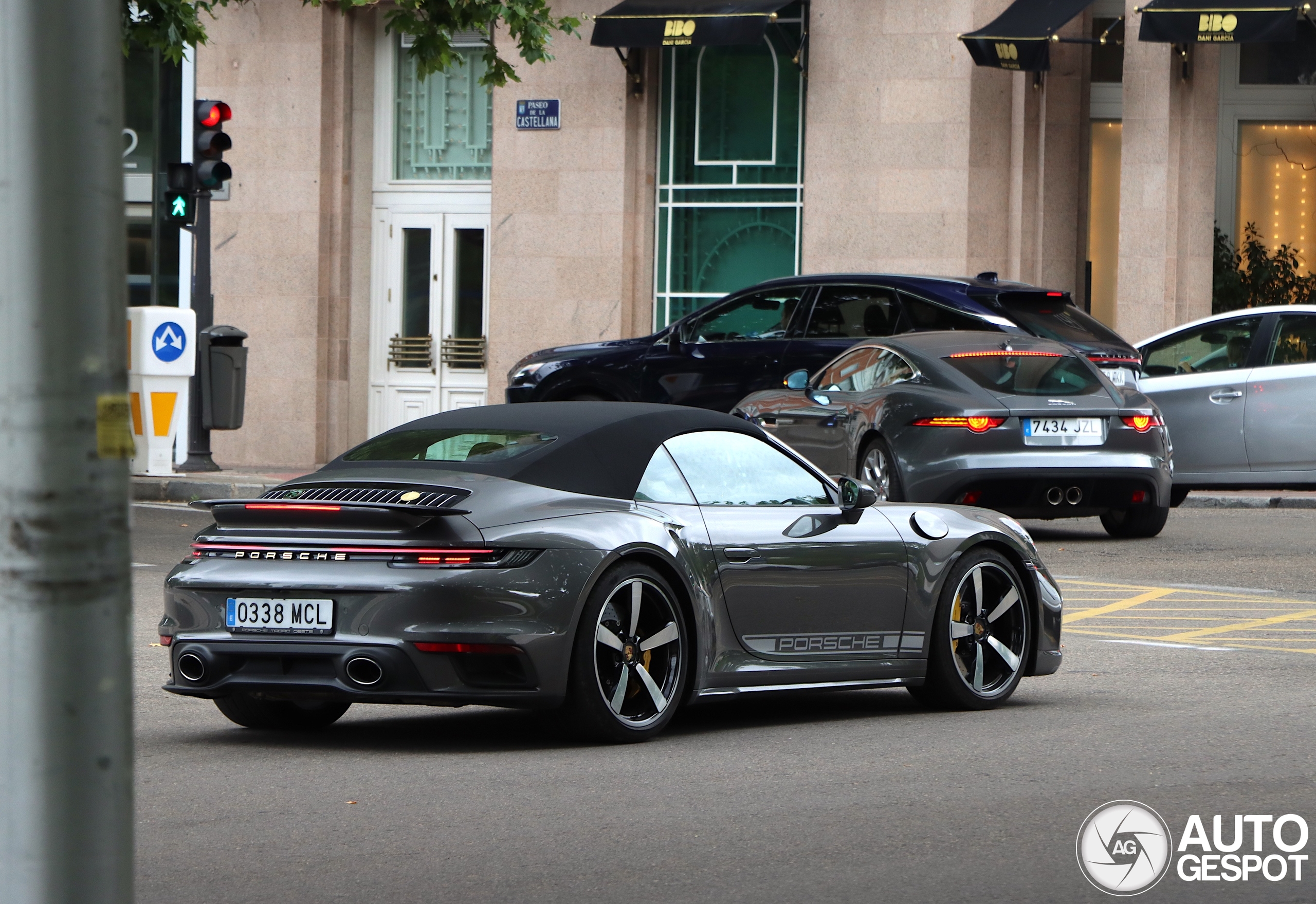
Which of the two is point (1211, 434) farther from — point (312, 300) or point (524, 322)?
point (312, 300)

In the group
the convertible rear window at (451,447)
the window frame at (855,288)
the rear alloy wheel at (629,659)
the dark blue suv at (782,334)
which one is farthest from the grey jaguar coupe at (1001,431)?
the rear alloy wheel at (629,659)

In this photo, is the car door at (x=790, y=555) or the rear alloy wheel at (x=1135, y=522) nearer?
the car door at (x=790, y=555)

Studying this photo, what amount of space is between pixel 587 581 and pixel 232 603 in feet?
3.88

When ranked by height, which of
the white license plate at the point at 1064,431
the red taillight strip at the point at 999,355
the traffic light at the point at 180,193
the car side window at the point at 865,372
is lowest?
the white license plate at the point at 1064,431

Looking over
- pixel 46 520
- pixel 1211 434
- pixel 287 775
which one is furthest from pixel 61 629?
pixel 1211 434

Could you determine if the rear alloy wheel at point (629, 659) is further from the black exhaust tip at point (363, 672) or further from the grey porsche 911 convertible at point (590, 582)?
the black exhaust tip at point (363, 672)

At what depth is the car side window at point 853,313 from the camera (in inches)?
669

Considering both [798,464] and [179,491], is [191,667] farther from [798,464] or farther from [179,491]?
[179,491]

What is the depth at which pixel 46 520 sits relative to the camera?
309cm

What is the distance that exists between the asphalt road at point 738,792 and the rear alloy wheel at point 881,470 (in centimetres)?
459

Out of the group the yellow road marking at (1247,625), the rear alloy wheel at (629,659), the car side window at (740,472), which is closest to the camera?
the rear alloy wheel at (629,659)

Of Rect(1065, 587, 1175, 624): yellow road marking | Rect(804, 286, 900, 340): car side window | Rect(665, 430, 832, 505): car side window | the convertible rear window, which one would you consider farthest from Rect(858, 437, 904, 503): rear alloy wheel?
the convertible rear window

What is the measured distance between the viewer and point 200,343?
20906mm

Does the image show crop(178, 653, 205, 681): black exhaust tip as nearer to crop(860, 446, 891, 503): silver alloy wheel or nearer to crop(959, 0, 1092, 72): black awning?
crop(860, 446, 891, 503): silver alloy wheel
